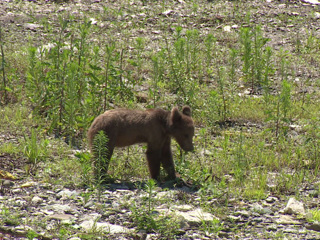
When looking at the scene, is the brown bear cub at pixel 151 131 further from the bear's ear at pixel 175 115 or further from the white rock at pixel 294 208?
the white rock at pixel 294 208

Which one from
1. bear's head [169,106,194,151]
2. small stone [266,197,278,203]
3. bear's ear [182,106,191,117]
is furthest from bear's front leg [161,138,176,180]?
small stone [266,197,278,203]

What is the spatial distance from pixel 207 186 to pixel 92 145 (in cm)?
171

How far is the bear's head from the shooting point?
901cm

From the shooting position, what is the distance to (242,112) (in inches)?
470

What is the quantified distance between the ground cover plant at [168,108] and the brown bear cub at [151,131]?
29cm

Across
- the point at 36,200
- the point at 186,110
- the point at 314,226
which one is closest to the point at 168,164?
the point at 186,110

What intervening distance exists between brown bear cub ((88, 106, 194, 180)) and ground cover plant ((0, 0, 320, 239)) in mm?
286

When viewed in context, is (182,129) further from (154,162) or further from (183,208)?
(183,208)

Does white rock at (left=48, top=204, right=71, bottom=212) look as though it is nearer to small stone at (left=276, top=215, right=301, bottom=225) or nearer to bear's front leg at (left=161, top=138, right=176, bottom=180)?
bear's front leg at (left=161, top=138, right=176, bottom=180)

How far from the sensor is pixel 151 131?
901 centimetres

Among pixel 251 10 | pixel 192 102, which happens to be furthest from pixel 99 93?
pixel 251 10

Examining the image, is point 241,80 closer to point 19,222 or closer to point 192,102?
point 192,102

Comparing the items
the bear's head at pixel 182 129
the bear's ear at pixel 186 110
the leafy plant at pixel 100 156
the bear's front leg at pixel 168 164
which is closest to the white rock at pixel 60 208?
the leafy plant at pixel 100 156

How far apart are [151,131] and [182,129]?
1.53ft
